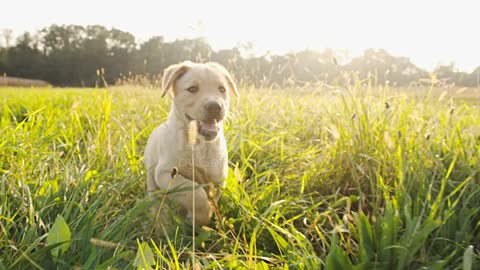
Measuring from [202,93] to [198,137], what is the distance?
0.29m

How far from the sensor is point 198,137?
272cm

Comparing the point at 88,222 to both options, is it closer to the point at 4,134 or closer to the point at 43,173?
the point at 43,173

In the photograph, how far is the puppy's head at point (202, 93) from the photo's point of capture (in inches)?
105

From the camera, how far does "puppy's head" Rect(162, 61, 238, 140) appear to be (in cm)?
268

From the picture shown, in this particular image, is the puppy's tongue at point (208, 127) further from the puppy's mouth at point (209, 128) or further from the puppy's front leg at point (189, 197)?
the puppy's front leg at point (189, 197)

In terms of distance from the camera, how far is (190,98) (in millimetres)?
2805

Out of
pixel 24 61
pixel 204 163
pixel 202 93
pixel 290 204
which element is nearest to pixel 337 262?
pixel 290 204

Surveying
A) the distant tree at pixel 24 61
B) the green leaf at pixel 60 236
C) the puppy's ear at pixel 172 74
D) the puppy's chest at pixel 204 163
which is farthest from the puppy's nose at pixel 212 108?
the distant tree at pixel 24 61

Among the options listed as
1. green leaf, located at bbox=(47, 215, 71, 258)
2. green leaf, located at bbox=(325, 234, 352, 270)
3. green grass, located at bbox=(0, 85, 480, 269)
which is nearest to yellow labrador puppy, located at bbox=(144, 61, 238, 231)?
green grass, located at bbox=(0, 85, 480, 269)

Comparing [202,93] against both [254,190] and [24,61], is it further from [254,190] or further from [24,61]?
[24,61]

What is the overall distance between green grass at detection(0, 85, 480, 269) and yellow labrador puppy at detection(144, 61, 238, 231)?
170 millimetres

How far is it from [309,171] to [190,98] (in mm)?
1011

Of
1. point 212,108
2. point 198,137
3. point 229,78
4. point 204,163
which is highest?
point 229,78

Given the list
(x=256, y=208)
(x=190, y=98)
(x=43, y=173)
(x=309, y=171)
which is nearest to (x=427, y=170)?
(x=309, y=171)
